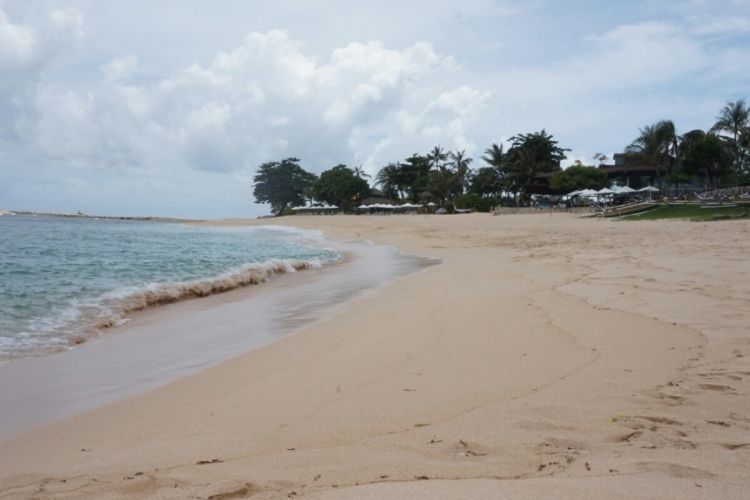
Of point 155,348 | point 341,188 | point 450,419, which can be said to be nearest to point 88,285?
point 155,348

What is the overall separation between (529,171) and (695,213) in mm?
38532

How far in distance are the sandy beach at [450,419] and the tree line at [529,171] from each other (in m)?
56.4

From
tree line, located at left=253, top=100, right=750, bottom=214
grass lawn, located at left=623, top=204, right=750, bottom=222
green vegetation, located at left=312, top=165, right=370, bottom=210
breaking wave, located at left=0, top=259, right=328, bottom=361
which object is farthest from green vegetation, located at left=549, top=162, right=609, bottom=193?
breaking wave, located at left=0, top=259, right=328, bottom=361

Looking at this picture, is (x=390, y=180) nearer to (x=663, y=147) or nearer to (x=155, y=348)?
(x=663, y=147)

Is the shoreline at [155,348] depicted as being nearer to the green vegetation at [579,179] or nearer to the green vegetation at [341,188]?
the green vegetation at [579,179]

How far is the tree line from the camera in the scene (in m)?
56.7

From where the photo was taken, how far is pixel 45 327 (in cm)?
806

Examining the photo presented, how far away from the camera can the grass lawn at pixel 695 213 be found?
26.1 m

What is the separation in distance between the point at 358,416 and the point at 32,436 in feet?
7.58

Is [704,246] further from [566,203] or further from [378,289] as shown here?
[566,203]

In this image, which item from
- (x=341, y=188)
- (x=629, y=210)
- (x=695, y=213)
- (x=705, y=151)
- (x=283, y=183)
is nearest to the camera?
(x=695, y=213)

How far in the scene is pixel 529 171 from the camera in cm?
6800

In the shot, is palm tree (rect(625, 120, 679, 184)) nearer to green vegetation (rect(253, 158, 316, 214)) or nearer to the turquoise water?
the turquoise water

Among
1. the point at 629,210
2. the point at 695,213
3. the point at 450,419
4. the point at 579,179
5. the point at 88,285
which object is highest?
the point at 579,179
